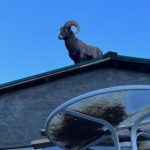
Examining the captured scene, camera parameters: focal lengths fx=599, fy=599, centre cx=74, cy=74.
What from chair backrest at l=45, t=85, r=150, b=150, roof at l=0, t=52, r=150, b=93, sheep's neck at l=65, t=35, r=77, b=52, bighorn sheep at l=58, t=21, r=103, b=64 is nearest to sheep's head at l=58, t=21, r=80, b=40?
bighorn sheep at l=58, t=21, r=103, b=64

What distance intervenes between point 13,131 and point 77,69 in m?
2.77

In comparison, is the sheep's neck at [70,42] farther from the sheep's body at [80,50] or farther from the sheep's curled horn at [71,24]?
the sheep's curled horn at [71,24]

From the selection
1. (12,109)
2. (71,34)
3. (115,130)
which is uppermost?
(71,34)

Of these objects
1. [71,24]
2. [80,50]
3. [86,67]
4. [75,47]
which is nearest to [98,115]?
[86,67]

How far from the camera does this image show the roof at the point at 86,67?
60.4 feet

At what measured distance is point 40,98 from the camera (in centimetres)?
1848

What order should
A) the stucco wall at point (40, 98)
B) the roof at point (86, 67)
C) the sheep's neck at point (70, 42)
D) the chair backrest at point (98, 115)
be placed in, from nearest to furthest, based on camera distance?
the chair backrest at point (98, 115)
the stucco wall at point (40, 98)
the roof at point (86, 67)
the sheep's neck at point (70, 42)

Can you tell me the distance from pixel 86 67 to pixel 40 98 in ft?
5.73

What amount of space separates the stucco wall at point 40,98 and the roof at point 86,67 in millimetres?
143

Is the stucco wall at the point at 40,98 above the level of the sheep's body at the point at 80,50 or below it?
below

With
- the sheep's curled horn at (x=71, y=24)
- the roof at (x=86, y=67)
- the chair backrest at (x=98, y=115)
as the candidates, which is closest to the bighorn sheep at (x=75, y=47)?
the sheep's curled horn at (x=71, y=24)

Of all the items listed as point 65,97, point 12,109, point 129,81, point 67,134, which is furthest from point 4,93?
point 67,134

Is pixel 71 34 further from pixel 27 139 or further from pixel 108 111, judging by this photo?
pixel 108 111

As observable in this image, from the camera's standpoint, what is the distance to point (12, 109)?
18.4 metres
